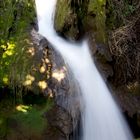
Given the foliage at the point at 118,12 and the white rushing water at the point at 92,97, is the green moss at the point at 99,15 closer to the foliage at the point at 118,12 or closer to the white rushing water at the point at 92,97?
the foliage at the point at 118,12

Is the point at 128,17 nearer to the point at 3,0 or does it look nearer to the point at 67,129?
the point at 3,0

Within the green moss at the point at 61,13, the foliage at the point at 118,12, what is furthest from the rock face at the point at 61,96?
the foliage at the point at 118,12

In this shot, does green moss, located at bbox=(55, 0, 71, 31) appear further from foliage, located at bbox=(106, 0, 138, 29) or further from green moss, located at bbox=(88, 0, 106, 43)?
foliage, located at bbox=(106, 0, 138, 29)

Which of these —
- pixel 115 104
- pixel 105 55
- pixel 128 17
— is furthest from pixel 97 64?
pixel 128 17

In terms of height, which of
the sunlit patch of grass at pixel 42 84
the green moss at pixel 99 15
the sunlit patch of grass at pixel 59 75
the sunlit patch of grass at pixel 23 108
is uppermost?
the green moss at pixel 99 15

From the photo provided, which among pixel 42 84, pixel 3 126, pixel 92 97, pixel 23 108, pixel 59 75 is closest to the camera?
pixel 3 126

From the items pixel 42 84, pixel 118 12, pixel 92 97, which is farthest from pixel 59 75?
pixel 118 12

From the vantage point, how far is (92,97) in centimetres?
625

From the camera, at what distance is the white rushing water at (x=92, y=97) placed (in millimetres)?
6002

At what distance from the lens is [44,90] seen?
17.3ft

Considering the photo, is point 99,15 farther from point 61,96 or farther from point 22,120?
point 22,120

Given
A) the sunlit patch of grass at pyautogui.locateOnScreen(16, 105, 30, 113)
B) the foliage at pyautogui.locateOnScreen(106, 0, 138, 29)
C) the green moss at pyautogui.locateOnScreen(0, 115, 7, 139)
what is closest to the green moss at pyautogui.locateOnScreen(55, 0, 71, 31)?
the foliage at pyautogui.locateOnScreen(106, 0, 138, 29)

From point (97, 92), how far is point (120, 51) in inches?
35.1

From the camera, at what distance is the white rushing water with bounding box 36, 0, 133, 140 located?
6002mm
